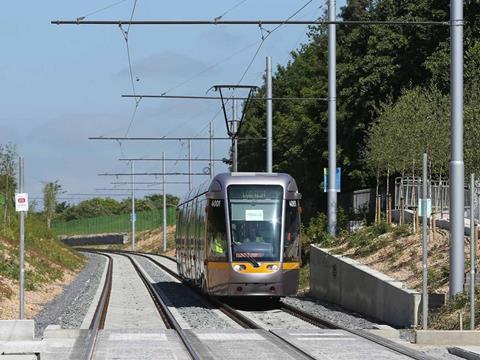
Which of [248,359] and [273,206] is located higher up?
[273,206]

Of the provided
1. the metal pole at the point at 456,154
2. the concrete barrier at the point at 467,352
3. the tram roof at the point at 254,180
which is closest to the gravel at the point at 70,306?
the tram roof at the point at 254,180

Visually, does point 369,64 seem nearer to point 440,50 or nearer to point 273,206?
point 440,50

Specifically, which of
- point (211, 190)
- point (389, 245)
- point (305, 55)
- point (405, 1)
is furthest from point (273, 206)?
point (305, 55)

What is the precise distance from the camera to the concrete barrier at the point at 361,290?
21.5m

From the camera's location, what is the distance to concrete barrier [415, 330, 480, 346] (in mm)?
16750

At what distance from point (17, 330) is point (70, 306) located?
450 inches

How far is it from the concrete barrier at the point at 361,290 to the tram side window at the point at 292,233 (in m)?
1.61

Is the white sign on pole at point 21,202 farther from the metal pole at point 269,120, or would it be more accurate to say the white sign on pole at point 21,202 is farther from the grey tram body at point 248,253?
the metal pole at point 269,120

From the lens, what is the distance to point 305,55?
80.4m

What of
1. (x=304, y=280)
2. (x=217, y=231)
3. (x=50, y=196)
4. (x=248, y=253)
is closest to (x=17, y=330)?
(x=248, y=253)

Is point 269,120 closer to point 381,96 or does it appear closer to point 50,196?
point 381,96

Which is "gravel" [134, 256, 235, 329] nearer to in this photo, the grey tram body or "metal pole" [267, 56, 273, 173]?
the grey tram body

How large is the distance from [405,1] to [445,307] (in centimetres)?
3287

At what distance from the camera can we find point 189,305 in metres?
29.4
